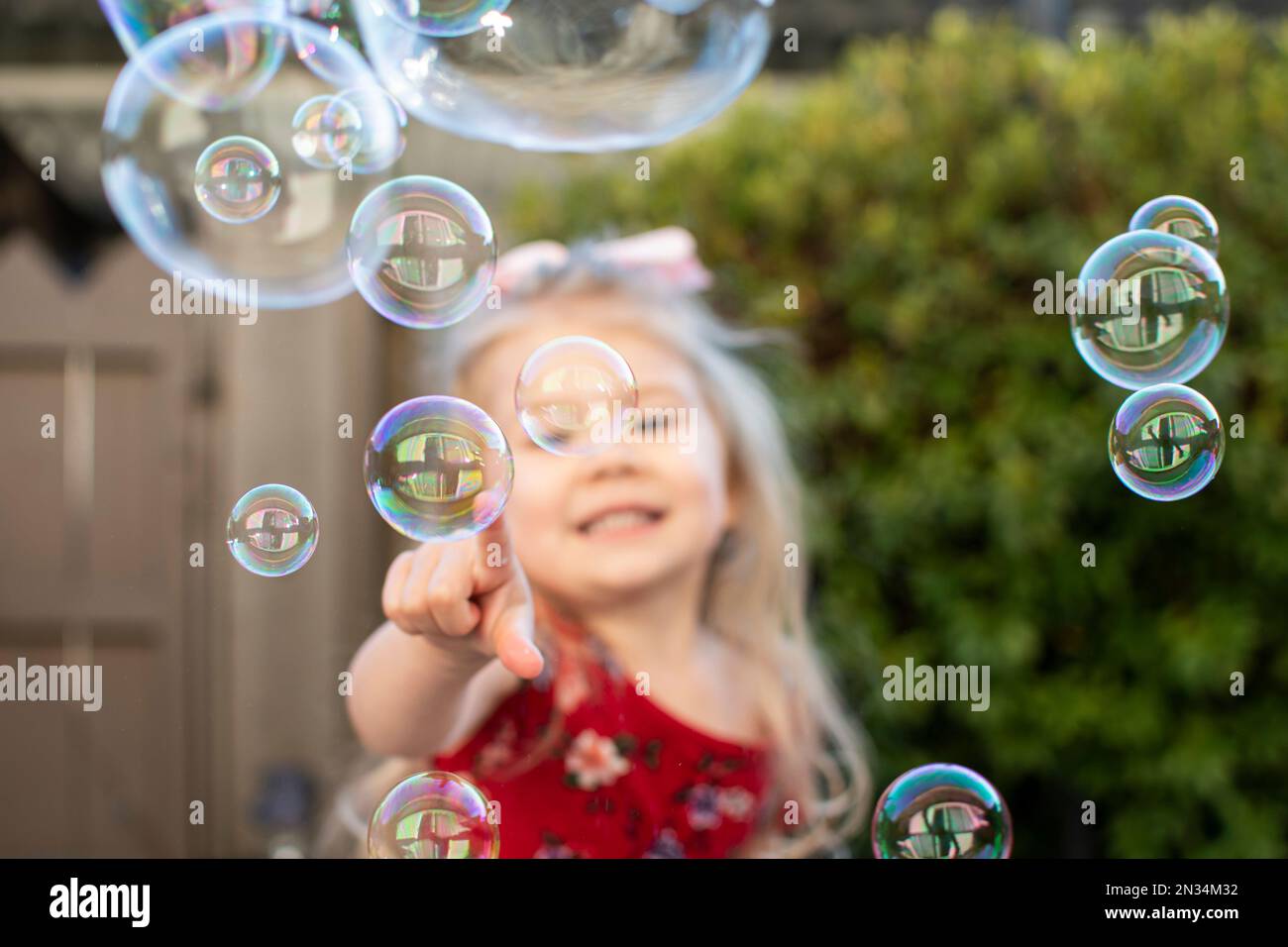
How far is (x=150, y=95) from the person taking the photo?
2.38 metres

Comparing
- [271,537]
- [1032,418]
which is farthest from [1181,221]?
[271,537]

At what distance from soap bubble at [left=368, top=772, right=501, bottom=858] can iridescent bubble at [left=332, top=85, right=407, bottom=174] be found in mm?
971

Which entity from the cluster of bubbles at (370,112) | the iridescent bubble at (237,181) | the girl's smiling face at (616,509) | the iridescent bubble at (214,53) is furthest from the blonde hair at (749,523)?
the iridescent bubble at (214,53)

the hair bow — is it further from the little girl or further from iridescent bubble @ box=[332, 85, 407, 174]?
iridescent bubble @ box=[332, 85, 407, 174]

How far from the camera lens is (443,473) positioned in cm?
193

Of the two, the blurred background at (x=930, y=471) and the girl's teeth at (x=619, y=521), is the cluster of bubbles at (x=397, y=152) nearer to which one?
the girl's teeth at (x=619, y=521)

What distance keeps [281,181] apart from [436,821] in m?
1.03

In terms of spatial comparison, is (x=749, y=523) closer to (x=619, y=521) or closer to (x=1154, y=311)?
(x=619, y=521)

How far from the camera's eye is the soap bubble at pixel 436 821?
1.98 metres

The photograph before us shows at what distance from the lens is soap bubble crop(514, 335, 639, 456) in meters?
2.03

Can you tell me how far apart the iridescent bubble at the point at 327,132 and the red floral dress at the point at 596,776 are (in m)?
0.86

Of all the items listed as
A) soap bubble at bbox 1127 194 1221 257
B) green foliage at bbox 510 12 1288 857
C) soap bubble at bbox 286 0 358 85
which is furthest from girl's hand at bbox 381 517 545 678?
green foliage at bbox 510 12 1288 857
